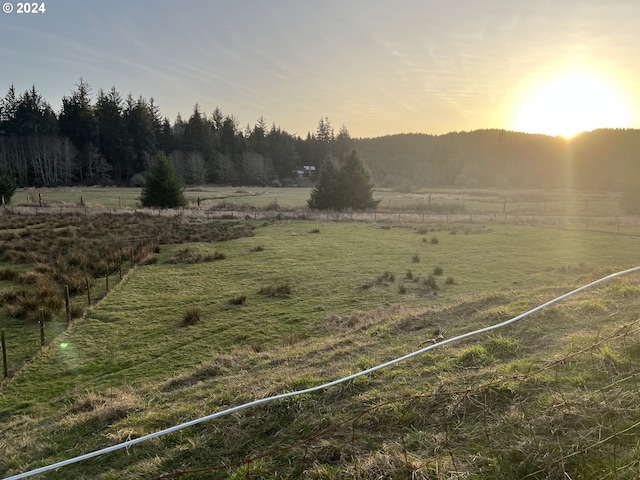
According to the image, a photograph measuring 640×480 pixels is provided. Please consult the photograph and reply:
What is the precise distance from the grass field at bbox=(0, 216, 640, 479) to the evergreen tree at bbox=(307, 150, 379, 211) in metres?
30.2

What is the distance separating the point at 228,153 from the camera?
8994 cm

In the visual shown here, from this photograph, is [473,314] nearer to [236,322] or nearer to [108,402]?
[236,322]

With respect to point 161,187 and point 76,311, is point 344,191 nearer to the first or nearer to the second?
point 161,187

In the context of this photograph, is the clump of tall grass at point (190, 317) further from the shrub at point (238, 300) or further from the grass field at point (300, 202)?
the grass field at point (300, 202)

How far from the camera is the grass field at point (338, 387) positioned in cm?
304

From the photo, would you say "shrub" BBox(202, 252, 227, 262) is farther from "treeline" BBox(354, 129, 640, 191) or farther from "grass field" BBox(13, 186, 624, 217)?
"treeline" BBox(354, 129, 640, 191)

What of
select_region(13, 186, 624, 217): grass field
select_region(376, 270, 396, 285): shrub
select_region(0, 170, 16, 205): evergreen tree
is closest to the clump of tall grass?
select_region(376, 270, 396, 285): shrub

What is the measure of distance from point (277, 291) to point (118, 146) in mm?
74752

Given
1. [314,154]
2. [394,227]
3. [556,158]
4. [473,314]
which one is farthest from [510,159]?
[473,314]

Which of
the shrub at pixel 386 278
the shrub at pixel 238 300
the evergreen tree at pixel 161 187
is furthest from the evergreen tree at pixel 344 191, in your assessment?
the shrub at pixel 238 300

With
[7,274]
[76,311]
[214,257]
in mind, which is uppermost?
[7,274]

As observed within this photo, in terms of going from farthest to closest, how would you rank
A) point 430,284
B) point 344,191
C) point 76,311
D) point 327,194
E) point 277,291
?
point 344,191
point 327,194
point 430,284
point 277,291
point 76,311

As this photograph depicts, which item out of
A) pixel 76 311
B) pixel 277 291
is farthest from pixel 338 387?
pixel 76 311

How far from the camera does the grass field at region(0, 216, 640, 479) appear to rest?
9.98 feet
